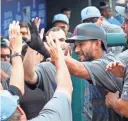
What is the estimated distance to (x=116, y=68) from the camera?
3.66 m

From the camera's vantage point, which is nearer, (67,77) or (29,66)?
(67,77)

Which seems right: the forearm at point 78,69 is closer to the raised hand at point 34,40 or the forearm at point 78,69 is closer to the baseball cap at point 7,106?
the raised hand at point 34,40

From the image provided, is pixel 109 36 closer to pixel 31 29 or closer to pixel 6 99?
pixel 31 29

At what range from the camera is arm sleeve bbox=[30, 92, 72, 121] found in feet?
9.44

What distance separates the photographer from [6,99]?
277 cm

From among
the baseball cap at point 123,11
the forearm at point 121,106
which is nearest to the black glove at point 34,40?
the baseball cap at point 123,11

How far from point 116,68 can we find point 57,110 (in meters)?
0.91

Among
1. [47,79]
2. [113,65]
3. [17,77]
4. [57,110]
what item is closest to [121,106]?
[113,65]

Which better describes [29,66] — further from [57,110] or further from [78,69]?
[57,110]

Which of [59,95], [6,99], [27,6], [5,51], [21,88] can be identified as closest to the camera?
[6,99]

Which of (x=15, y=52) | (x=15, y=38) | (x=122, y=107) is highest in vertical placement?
(x=15, y=38)

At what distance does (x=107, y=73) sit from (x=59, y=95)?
95cm

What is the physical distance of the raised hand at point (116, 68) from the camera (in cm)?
360

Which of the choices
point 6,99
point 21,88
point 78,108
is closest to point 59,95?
point 6,99
